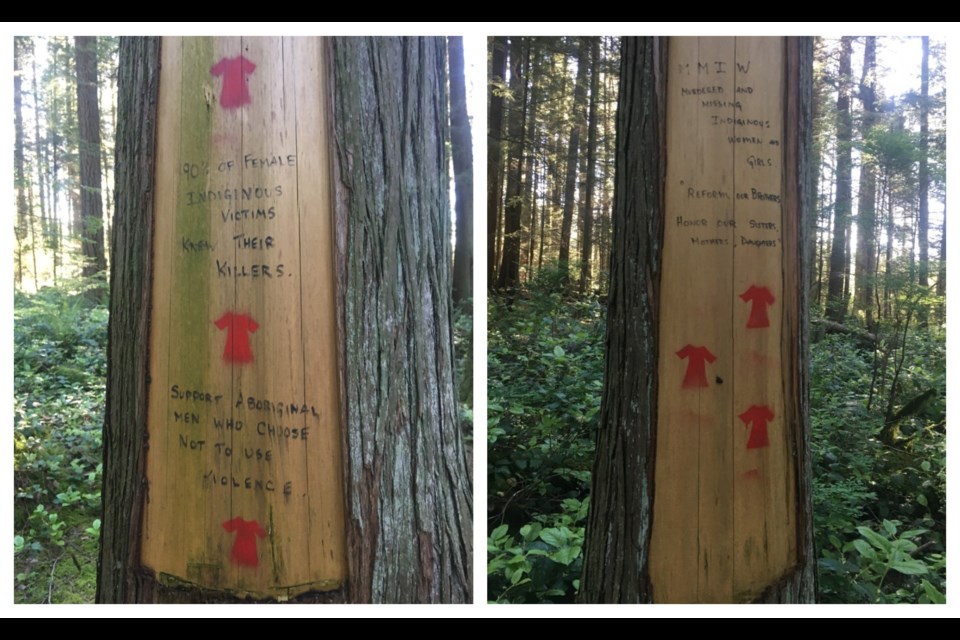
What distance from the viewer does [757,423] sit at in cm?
133

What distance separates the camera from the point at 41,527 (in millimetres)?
2312

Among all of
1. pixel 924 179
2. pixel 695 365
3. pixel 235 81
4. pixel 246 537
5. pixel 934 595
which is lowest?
pixel 934 595

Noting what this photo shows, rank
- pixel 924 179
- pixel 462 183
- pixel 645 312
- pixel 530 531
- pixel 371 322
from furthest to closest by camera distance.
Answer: pixel 462 183, pixel 924 179, pixel 530 531, pixel 645 312, pixel 371 322

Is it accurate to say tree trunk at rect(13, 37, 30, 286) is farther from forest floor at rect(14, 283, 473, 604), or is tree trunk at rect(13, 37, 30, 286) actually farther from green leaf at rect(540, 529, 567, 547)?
green leaf at rect(540, 529, 567, 547)

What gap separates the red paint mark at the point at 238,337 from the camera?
1.13 meters

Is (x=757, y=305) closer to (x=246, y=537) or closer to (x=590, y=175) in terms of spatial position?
(x=246, y=537)

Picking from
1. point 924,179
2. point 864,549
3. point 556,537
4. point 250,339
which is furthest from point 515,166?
point 864,549

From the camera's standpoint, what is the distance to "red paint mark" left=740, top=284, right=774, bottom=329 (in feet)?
4.33

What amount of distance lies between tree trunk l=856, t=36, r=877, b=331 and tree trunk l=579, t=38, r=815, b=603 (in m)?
1.41

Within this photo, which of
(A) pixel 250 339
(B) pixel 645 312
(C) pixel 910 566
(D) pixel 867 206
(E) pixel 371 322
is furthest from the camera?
(D) pixel 867 206

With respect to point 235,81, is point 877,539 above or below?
below

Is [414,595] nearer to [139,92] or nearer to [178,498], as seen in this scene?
[178,498]

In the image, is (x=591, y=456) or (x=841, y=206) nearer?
(x=591, y=456)

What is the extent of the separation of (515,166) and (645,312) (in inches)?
49.2
